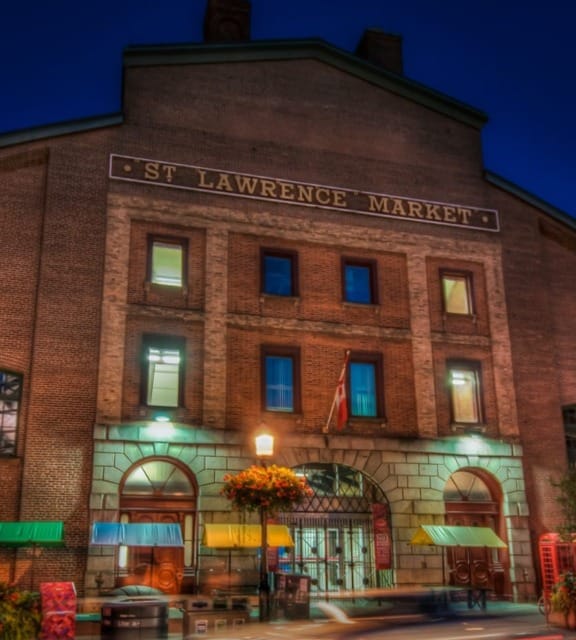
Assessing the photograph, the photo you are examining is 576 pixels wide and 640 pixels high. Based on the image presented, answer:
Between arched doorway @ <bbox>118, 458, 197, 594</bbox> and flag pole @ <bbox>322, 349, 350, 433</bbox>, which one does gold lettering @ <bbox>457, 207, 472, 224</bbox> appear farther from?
arched doorway @ <bbox>118, 458, 197, 594</bbox>

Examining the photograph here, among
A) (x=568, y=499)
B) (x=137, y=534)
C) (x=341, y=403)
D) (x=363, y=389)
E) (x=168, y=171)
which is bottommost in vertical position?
(x=137, y=534)

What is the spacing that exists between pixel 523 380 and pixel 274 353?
9.22m

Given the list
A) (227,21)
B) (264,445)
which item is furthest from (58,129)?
(264,445)

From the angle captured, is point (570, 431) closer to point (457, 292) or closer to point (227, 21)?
point (457, 292)

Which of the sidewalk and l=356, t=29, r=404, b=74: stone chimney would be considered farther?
l=356, t=29, r=404, b=74: stone chimney

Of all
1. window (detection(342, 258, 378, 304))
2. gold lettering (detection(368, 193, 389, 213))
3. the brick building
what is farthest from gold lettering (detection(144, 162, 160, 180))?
gold lettering (detection(368, 193, 389, 213))

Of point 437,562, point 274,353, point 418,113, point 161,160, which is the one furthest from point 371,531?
point 418,113

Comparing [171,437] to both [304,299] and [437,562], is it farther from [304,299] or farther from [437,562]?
[437,562]

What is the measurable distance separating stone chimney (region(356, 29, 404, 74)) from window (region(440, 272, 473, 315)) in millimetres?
9057

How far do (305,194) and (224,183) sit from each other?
291 centimetres

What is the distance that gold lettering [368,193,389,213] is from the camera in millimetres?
29297

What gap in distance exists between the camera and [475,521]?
27234 mm

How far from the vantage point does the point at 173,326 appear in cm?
2573

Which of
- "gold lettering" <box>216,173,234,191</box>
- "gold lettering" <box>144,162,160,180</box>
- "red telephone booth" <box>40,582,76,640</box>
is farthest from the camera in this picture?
"gold lettering" <box>216,173,234,191</box>
